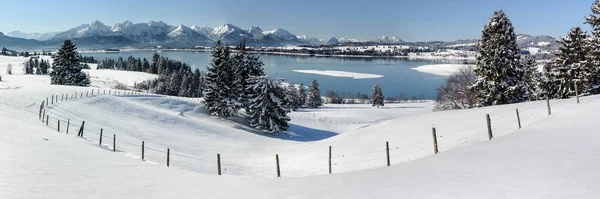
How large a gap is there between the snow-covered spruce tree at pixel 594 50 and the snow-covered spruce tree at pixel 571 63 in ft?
2.13

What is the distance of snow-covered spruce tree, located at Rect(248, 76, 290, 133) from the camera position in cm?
4481

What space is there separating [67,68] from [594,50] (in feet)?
251

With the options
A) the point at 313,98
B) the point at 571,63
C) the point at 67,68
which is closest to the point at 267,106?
the point at 571,63

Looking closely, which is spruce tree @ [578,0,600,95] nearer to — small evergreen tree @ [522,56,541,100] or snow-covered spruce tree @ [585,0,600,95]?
snow-covered spruce tree @ [585,0,600,95]

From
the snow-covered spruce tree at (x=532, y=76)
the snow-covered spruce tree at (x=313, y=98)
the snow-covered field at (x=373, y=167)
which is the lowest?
the snow-covered spruce tree at (x=313, y=98)

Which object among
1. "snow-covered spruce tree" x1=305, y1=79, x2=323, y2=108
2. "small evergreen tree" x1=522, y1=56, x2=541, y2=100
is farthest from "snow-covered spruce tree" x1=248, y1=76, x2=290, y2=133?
"snow-covered spruce tree" x1=305, y1=79, x2=323, y2=108

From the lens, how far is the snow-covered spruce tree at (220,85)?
49.0 metres

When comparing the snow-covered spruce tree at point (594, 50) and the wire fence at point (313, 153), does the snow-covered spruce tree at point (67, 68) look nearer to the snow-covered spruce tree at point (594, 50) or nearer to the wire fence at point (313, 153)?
the wire fence at point (313, 153)

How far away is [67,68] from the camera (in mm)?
60031

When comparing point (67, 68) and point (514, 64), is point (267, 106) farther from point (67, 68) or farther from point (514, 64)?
point (67, 68)

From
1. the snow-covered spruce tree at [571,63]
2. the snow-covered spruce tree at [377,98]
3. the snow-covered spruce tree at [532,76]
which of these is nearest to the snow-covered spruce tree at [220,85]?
the snow-covered spruce tree at [571,63]

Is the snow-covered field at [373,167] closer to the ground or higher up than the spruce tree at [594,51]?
closer to the ground

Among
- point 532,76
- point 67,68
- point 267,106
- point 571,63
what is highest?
point 67,68

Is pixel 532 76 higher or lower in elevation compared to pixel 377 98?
higher
